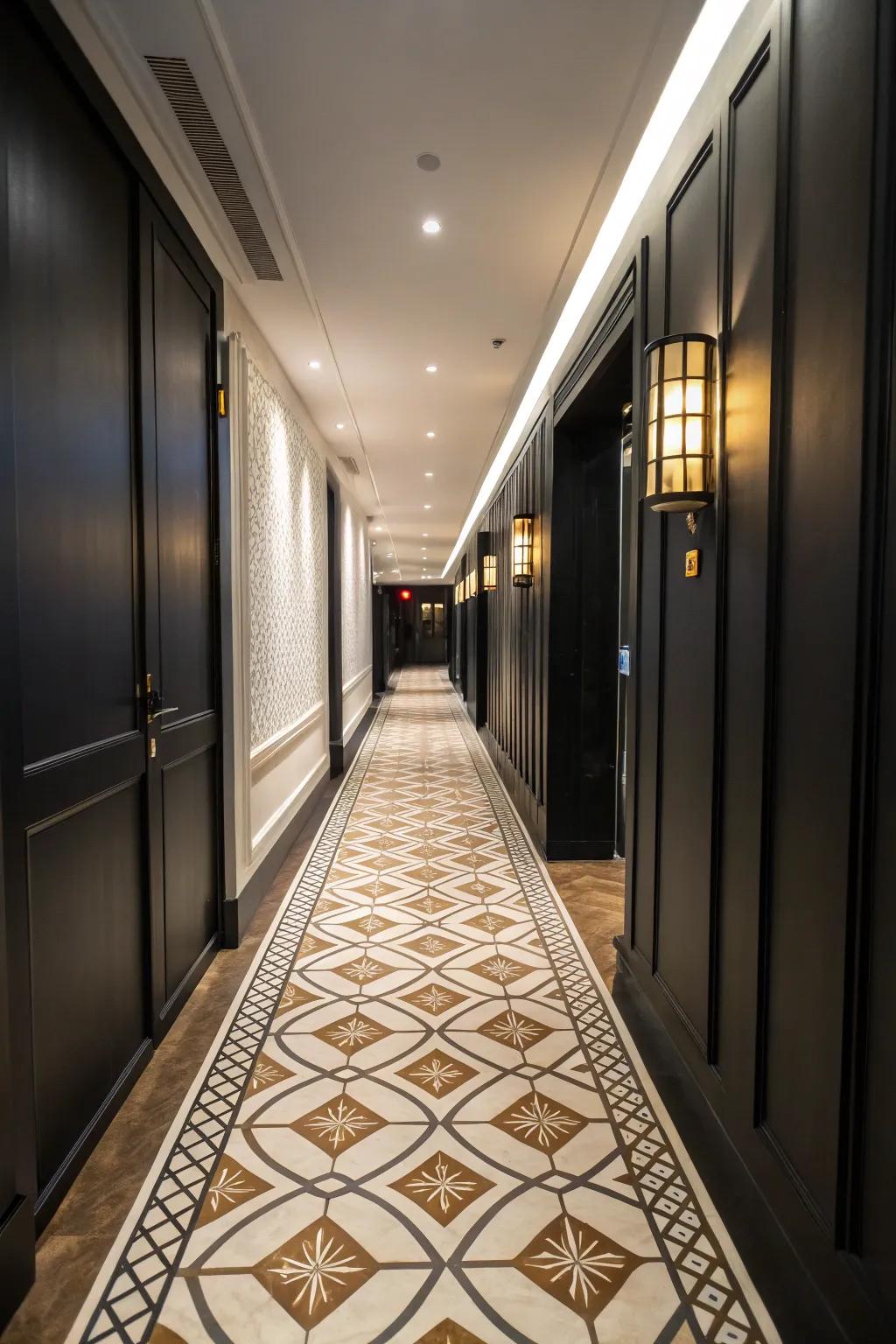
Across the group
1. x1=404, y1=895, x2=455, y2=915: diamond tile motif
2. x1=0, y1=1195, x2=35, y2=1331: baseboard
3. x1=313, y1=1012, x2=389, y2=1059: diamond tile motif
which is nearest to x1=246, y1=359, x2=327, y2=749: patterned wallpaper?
x1=404, y1=895, x2=455, y2=915: diamond tile motif

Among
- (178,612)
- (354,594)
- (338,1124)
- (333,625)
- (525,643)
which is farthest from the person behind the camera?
(354,594)

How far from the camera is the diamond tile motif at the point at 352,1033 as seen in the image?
257 cm

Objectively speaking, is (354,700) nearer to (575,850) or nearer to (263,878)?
(575,850)

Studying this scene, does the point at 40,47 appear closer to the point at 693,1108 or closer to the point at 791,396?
the point at 791,396

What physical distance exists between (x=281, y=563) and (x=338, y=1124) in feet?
11.6

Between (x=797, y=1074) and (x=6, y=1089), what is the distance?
1.66 meters

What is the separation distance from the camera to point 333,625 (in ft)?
25.2

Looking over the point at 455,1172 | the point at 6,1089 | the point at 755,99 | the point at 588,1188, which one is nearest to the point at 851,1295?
the point at 588,1188

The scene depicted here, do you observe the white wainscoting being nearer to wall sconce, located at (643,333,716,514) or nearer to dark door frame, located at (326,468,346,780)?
dark door frame, located at (326,468,346,780)

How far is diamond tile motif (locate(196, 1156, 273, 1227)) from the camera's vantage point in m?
1.81

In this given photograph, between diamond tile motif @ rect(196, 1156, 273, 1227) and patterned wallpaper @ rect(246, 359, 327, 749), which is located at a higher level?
patterned wallpaper @ rect(246, 359, 327, 749)

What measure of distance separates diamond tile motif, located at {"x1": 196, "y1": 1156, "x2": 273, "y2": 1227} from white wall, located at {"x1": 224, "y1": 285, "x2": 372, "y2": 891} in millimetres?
1681

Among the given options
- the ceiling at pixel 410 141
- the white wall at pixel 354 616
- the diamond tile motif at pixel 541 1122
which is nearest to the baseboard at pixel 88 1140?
the diamond tile motif at pixel 541 1122

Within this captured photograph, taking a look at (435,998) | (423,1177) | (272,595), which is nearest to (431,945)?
(435,998)
